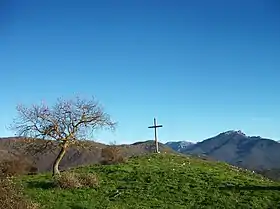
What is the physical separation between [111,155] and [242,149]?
112 m

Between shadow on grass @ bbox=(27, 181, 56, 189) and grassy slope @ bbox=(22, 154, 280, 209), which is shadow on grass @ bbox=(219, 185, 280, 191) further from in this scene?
shadow on grass @ bbox=(27, 181, 56, 189)

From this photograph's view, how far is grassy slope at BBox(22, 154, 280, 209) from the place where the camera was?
75.7 feet

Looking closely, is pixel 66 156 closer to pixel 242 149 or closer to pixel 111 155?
pixel 111 155

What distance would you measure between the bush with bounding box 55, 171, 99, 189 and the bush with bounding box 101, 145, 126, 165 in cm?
893

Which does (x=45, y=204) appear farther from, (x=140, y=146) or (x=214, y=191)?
(x=140, y=146)

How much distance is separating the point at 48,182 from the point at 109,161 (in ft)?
30.4

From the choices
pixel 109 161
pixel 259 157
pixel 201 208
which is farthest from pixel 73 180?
pixel 259 157

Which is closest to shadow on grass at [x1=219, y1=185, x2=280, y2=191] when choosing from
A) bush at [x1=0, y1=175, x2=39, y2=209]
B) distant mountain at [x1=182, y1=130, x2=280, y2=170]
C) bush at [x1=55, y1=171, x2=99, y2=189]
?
bush at [x1=55, y1=171, x2=99, y2=189]

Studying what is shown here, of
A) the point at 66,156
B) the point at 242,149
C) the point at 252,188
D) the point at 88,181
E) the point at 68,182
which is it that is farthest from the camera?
the point at 242,149

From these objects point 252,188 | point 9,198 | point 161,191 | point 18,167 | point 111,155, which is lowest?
point 9,198

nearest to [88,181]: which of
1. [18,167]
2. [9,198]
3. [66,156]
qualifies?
[9,198]

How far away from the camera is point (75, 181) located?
26.0 meters

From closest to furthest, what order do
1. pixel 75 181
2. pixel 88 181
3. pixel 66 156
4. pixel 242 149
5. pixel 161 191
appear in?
pixel 161 191
pixel 75 181
pixel 88 181
pixel 66 156
pixel 242 149

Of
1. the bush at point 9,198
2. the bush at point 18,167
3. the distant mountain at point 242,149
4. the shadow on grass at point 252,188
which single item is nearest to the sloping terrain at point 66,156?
the bush at point 18,167
